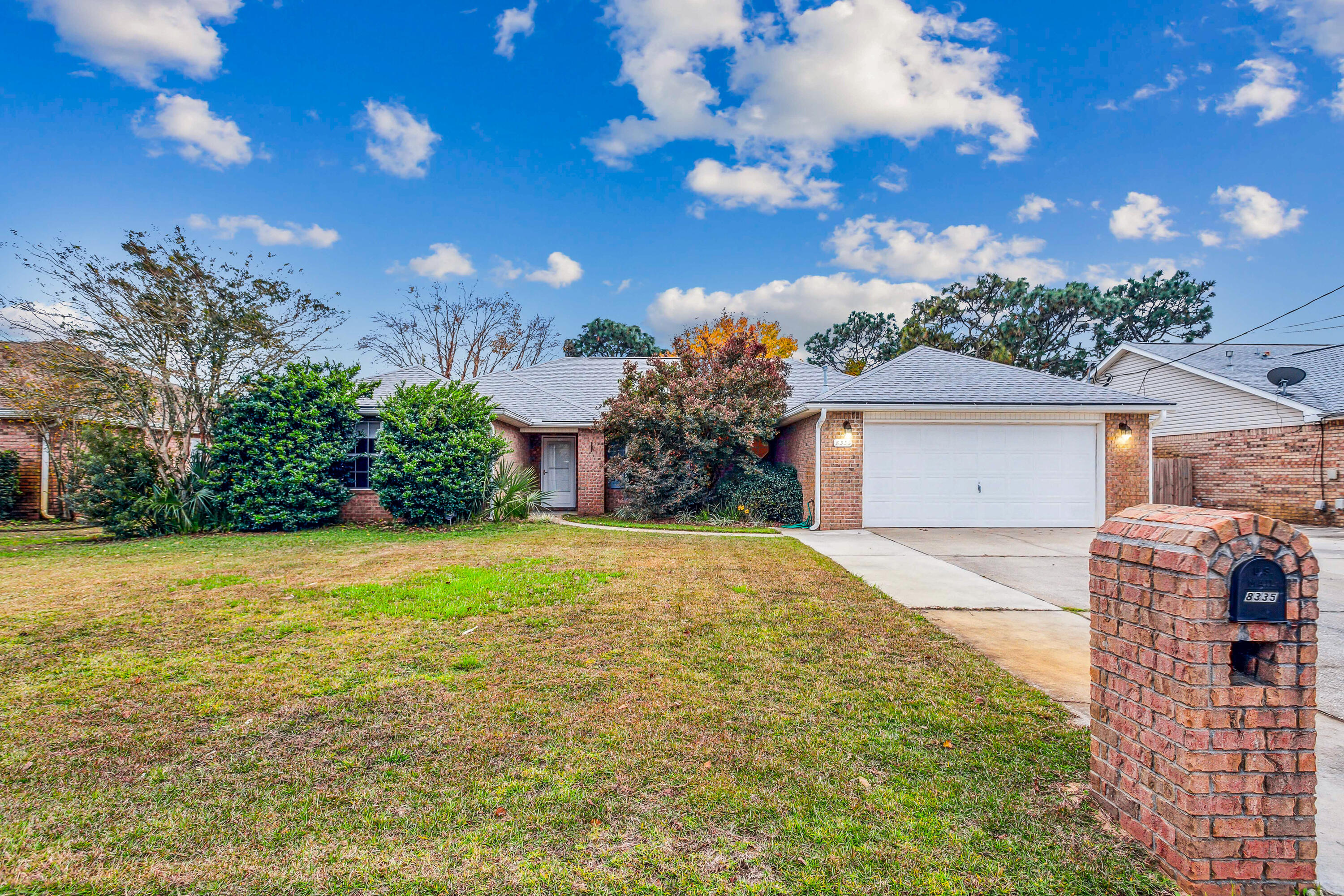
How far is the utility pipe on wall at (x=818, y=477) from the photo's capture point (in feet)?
36.4

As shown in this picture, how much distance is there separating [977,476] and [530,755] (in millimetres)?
11059

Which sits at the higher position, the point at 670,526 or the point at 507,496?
the point at 507,496

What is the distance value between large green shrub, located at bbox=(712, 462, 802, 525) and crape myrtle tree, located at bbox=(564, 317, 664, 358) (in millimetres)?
22195

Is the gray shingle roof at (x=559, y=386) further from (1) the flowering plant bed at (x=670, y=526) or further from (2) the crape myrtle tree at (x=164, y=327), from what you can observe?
(1) the flowering plant bed at (x=670, y=526)

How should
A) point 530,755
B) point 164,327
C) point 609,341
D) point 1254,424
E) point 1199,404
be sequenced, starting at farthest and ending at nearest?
point 609,341 → point 1199,404 → point 1254,424 → point 164,327 → point 530,755

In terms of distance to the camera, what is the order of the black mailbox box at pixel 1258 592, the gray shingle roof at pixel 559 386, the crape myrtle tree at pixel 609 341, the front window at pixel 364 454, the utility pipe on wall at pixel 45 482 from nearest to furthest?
1. the black mailbox box at pixel 1258 592
2. the front window at pixel 364 454
3. the utility pipe on wall at pixel 45 482
4. the gray shingle roof at pixel 559 386
5. the crape myrtle tree at pixel 609 341

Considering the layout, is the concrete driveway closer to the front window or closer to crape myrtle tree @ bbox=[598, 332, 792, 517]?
crape myrtle tree @ bbox=[598, 332, 792, 517]

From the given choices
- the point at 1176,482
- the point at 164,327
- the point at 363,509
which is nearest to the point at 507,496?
the point at 363,509

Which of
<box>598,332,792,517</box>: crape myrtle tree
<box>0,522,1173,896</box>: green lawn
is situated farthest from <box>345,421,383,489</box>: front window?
<box>0,522,1173,896</box>: green lawn

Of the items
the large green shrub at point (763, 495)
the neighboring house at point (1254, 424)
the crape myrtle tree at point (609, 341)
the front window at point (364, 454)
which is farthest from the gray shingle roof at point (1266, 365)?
the crape myrtle tree at point (609, 341)

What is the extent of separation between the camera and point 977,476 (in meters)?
11.3

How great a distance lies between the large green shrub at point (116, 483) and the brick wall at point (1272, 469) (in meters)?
21.6

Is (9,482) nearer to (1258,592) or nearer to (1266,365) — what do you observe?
(1258,592)

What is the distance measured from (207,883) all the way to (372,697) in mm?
1430
